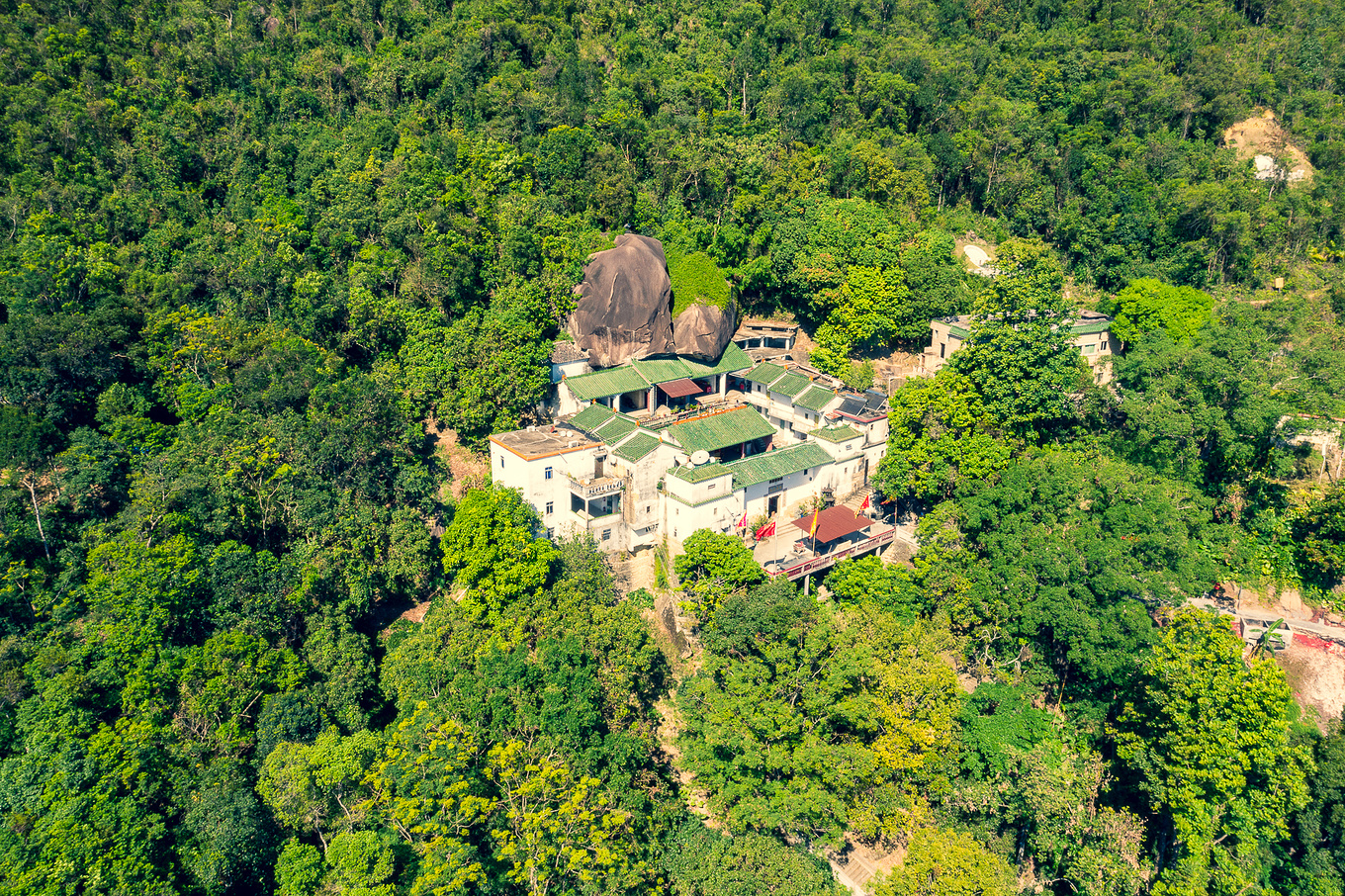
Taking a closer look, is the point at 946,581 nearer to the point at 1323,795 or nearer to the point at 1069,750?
the point at 1069,750

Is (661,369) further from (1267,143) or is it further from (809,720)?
(1267,143)

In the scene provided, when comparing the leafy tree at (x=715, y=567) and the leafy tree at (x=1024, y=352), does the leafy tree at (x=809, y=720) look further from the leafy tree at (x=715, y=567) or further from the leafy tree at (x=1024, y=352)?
the leafy tree at (x=1024, y=352)

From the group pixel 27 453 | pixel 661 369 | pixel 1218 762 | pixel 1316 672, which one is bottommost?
pixel 1316 672

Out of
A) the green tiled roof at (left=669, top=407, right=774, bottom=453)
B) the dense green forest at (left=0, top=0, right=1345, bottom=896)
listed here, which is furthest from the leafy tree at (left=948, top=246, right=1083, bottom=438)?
the green tiled roof at (left=669, top=407, right=774, bottom=453)

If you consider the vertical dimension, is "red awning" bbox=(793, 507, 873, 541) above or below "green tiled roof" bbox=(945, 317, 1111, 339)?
below

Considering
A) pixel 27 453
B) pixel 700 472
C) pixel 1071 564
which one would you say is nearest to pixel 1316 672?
pixel 1071 564

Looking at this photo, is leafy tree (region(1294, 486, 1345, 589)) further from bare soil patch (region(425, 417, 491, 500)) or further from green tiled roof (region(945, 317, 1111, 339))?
bare soil patch (region(425, 417, 491, 500))

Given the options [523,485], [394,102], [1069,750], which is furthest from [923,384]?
[394,102]
